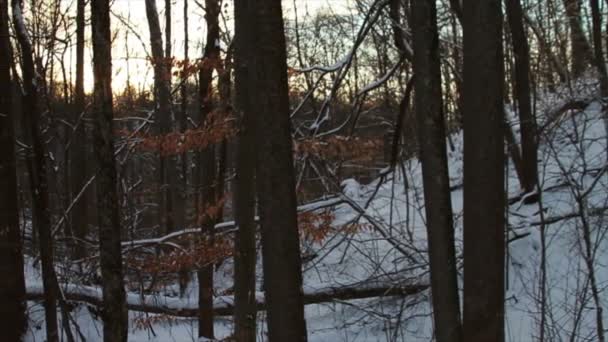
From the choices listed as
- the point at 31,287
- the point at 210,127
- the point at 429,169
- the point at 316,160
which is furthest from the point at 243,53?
the point at 31,287

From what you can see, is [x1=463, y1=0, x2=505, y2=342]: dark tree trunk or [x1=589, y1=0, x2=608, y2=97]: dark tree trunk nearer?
[x1=463, y1=0, x2=505, y2=342]: dark tree trunk

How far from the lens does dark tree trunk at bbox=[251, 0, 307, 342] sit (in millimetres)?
5395

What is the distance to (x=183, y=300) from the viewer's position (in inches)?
405

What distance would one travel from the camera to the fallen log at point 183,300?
9.38 m

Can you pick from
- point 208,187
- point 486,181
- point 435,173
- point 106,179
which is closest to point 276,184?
point 435,173

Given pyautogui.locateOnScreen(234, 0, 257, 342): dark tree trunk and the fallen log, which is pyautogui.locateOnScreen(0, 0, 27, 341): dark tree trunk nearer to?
the fallen log

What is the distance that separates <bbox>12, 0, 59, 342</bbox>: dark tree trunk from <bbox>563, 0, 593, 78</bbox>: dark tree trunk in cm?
1099

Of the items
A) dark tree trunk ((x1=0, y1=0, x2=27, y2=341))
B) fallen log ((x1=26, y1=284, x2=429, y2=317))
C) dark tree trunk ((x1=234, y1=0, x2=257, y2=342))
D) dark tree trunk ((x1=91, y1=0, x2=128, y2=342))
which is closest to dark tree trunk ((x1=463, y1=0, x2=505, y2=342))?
dark tree trunk ((x1=234, y1=0, x2=257, y2=342))

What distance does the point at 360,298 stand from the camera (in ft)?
31.4

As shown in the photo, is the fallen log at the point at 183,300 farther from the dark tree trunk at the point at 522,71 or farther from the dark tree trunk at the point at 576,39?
the dark tree trunk at the point at 576,39

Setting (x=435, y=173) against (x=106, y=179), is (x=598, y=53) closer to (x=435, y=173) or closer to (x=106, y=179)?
(x=435, y=173)

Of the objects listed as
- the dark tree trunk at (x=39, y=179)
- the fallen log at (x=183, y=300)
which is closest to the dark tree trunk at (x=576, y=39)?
the fallen log at (x=183, y=300)

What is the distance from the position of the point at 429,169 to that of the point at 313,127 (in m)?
3.74

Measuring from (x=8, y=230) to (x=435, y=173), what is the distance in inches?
220
